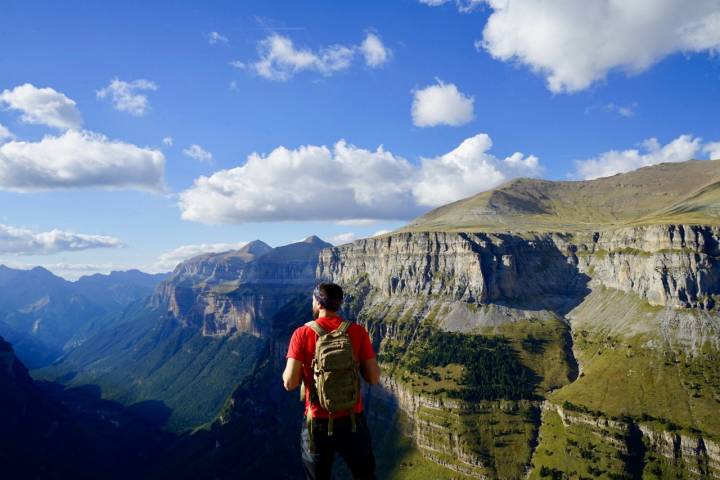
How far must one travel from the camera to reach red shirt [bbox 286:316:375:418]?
53.2 feet

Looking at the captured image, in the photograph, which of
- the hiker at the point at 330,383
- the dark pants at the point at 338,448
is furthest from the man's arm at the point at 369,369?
the dark pants at the point at 338,448

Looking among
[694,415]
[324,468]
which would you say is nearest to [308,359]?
[324,468]

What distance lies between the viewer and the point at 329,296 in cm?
1691

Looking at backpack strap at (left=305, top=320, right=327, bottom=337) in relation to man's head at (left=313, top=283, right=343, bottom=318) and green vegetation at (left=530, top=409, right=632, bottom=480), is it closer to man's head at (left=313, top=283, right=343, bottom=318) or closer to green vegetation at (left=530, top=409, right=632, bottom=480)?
man's head at (left=313, top=283, right=343, bottom=318)

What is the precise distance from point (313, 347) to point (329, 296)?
188 cm

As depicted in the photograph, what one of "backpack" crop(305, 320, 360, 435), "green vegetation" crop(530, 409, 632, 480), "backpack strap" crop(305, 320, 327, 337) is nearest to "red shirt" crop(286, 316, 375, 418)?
"backpack strap" crop(305, 320, 327, 337)

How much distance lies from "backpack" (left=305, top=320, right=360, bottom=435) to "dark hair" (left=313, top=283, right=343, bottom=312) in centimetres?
109

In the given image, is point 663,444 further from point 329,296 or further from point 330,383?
point 329,296

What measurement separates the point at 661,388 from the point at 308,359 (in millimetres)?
229960

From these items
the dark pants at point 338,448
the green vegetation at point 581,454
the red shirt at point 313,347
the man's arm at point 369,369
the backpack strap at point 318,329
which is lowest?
the green vegetation at point 581,454

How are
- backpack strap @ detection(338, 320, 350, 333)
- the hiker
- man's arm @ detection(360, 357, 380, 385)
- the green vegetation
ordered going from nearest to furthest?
1. the hiker
2. backpack strap @ detection(338, 320, 350, 333)
3. man's arm @ detection(360, 357, 380, 385)
4. the green vegetation

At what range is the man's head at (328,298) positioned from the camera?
16.9 metres

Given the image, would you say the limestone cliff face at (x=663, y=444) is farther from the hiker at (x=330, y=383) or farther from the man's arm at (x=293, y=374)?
the man's arm at (x=293, y=374)

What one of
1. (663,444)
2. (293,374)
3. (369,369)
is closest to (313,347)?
(293,374)
